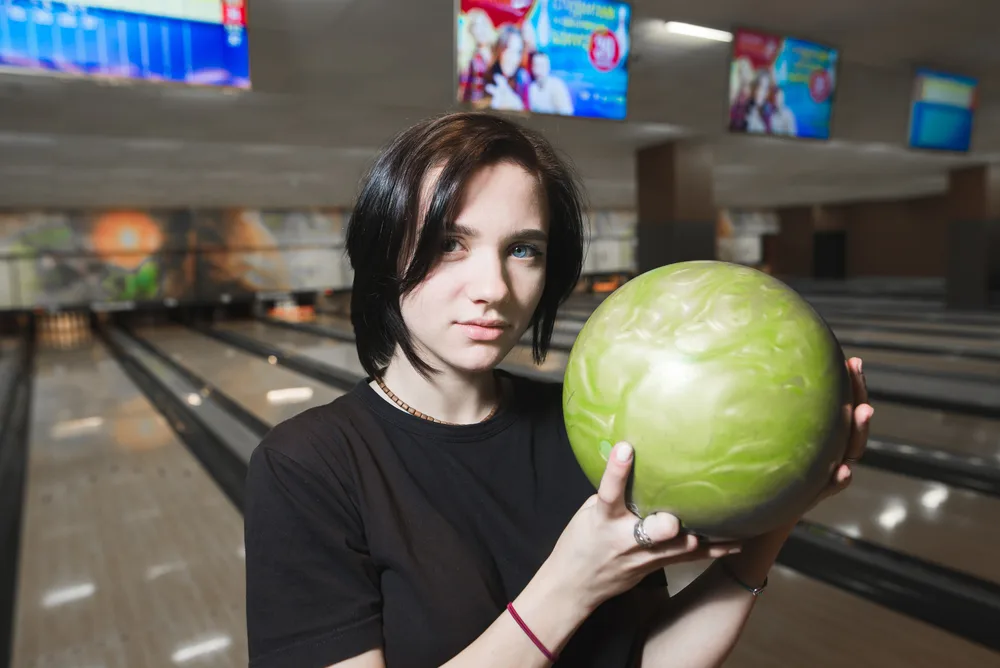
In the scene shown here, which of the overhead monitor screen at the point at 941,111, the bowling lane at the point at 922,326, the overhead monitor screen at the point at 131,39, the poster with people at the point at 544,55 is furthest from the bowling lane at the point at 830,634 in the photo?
the bowling lane at the point at 922,326

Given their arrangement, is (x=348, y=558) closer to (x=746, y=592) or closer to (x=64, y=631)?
(x=746, y=592)

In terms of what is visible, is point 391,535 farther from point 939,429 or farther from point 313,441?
point 939,429

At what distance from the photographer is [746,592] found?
33.7 inches

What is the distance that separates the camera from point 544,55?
12.0 ft

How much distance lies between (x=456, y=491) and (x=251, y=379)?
5408 mm

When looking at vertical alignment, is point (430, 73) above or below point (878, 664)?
above

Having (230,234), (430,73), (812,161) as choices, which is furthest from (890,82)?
(230,234)

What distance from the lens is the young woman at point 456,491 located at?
671mm

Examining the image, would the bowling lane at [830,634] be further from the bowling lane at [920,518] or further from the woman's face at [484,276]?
the woman's face at [484,276]

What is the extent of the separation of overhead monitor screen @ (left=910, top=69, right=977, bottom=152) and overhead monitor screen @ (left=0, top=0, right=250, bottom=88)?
497 cm

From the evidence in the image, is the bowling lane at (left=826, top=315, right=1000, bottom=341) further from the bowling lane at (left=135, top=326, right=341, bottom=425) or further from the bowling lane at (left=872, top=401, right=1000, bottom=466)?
the bowling lane at (left=135, top=326, right=341, bottom=425)

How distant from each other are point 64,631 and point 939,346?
6209 mm

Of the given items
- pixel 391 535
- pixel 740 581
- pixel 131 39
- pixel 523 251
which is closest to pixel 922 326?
pixel 131 39

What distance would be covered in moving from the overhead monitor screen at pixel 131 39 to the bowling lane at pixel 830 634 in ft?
9.03
